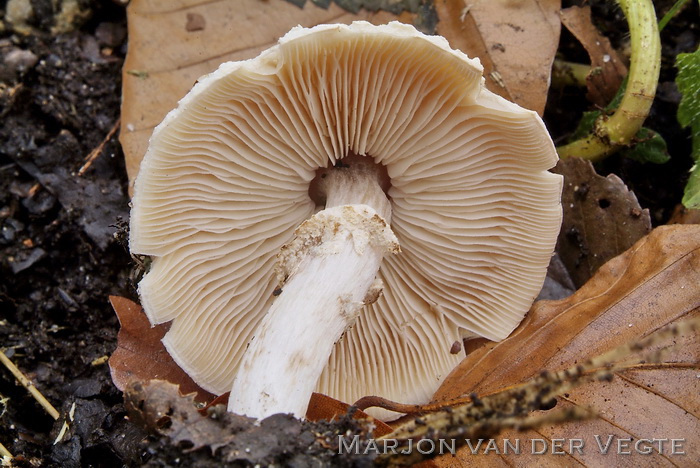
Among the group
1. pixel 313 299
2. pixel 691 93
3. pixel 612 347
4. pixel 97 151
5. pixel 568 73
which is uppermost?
pixel 691 93

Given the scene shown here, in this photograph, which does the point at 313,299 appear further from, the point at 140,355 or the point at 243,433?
the point at 140,355

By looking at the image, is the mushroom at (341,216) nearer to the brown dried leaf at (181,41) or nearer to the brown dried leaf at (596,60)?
the brown dried leaf at (181,41)

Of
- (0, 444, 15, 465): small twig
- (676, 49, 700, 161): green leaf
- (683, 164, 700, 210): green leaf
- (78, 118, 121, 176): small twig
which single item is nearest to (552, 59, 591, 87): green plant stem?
(676, 49, 700, 161): green leaf

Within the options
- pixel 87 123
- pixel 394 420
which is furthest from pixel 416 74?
pixel 87 123

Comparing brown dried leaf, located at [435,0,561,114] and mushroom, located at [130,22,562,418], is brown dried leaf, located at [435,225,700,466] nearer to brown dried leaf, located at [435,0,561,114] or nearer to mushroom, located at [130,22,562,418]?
mushroom, located at [130,22,562,418]

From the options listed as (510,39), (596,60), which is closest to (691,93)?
(596,60)

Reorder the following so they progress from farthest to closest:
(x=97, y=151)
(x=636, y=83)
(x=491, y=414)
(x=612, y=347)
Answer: (x=97, y=151) → (x=636, y=83) → (x=612, y=347) → (x=491, y=414)

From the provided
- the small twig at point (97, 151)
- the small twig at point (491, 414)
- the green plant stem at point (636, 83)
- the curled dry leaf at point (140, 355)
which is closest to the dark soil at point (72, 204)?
the small twig at point (97, 151)

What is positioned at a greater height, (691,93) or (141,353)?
(691,93)
